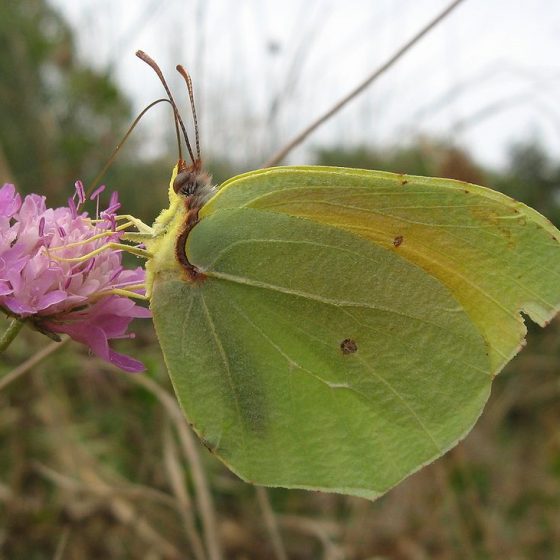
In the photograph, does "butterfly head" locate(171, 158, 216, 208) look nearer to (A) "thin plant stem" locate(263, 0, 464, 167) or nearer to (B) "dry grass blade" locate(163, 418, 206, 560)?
(A) "thin plant stem" locate(263, 0, 464, 167)

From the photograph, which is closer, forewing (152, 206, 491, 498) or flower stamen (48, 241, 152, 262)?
flower stamen (48, 241, 152, 262)

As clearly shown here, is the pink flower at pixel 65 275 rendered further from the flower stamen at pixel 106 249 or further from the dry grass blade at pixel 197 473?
the dry grass blade at pixel 197 473

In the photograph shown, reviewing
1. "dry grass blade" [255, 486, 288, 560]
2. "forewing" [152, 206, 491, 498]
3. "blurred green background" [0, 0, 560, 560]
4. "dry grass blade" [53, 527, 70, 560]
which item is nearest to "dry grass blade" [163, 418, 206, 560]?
"blurred green background" [0, 0, 560, 560]

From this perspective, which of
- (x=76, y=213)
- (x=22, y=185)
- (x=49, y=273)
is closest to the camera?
(x=49, y=273)

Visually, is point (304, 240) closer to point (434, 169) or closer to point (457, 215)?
point (457, 215)

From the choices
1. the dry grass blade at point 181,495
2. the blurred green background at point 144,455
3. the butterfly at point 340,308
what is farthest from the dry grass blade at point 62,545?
the butterfly at point 340,308

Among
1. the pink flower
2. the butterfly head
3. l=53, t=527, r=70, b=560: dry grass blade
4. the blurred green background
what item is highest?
the butterfly head

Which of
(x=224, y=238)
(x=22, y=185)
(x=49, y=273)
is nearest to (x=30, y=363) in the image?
(x=49, y=273)
